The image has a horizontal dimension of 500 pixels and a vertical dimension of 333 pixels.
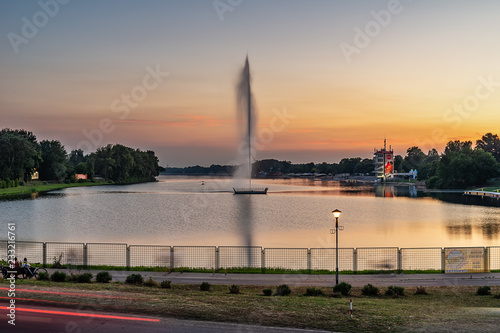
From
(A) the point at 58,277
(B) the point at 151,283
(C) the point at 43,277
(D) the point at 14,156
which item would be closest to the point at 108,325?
(B) the point at 151,283

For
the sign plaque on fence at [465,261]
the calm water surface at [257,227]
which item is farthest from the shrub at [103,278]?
the calm water surface at [257,227]

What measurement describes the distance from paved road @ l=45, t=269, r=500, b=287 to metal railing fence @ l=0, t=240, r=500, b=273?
2242 millimetres

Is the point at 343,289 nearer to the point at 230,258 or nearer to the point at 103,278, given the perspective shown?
the point at 103,278

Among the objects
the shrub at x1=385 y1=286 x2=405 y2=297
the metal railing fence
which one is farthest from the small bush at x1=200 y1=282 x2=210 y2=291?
the shrub at x1=385 y1=286 x2=405 y2=297

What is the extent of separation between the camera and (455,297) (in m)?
21.6

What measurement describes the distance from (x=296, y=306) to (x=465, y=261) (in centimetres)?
1488

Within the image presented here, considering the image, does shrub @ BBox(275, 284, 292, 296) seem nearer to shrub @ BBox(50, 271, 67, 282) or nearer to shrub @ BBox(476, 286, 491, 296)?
shrub @ BBox(476, 286, 491, 296)

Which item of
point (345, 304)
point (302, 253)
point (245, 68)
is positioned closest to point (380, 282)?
point (345, 304)

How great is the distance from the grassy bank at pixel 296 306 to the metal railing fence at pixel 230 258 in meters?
7.56

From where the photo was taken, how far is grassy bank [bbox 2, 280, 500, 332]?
16219 millimetres

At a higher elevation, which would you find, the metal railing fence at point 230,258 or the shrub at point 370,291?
the shrub at point 370,291

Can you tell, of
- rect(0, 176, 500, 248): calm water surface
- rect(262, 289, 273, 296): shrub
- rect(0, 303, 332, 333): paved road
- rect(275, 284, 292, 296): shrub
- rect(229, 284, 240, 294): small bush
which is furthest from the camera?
rect(0, 176, 500, 248): calm water surface

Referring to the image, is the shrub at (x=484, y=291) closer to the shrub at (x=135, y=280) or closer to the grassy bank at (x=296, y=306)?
the grassy bank at (x=296, y=306)

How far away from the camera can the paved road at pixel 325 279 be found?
24438 millimetres
